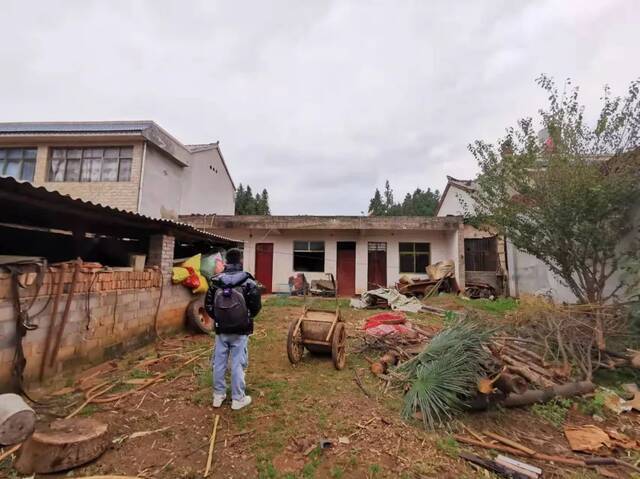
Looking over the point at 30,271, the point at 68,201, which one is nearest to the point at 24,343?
the point at 30,271

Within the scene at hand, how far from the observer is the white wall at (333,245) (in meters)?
13.9

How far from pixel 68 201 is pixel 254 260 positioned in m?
10.5

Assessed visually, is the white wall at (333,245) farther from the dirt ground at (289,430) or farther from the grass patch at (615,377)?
the dirt ground at (289,430)

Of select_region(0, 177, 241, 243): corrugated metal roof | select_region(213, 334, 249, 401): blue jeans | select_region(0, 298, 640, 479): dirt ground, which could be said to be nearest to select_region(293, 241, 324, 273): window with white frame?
select_region(0, 177, 241, 243): corrugated metal roof

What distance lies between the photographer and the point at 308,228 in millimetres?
13742

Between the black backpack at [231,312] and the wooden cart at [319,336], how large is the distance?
1303 millimetres

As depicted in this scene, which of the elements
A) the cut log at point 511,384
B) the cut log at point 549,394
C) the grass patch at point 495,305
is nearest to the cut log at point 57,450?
the cut log at point 511,384

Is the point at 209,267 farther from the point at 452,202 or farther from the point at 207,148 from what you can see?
the point at 452,202

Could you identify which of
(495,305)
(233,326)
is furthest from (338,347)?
(495,305)

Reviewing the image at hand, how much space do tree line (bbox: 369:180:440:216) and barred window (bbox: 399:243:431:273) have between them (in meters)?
36.5

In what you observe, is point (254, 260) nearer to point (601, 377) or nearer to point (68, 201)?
point (68, 201)

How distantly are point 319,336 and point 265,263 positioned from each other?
395 inches

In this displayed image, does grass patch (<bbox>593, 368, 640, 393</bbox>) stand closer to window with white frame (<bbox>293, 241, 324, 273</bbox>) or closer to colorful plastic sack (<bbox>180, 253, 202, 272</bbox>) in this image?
colorful plastic sack (<bbox>180, 253, 202, 272</bbox>)

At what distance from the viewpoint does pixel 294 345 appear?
4852 mm
